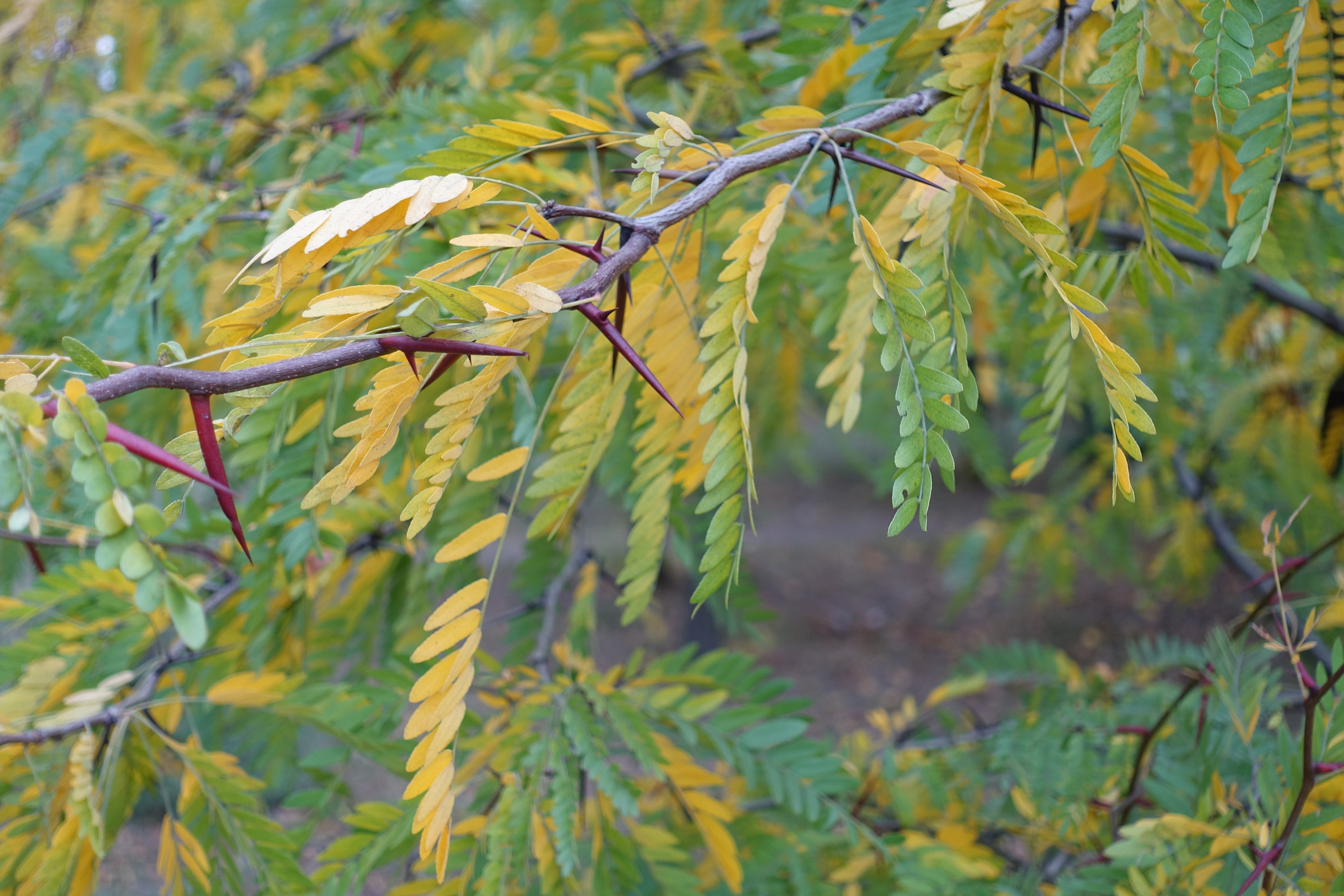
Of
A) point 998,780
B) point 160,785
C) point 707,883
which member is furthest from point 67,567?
point 998,780

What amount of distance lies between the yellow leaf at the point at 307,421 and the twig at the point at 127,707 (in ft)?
1.08

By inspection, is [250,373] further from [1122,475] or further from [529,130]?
[1122,475]

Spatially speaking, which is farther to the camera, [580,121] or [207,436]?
[580,121]

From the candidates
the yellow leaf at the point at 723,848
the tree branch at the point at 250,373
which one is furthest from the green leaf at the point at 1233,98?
the yellow leaf at the point at 723,848

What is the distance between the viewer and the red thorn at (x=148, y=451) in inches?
14.0

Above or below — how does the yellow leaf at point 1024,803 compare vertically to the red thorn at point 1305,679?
below

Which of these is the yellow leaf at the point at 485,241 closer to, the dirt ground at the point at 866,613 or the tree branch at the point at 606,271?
the tree branch at the point at 606,271

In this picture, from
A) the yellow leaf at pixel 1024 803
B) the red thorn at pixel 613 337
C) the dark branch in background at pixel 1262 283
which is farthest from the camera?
the dark branch in background at pixel 1262 283

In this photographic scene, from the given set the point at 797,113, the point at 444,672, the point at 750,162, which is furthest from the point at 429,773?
the point at 797,113

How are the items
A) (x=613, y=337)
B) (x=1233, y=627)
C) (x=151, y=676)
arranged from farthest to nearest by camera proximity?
(x=1233, y=627)
(x=151, y=676)
(x=613, y=337)

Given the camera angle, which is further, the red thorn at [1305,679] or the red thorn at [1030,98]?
the red thorn at [1305,679]

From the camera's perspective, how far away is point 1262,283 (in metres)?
1.59

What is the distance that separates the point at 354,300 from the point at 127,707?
2.37 feet

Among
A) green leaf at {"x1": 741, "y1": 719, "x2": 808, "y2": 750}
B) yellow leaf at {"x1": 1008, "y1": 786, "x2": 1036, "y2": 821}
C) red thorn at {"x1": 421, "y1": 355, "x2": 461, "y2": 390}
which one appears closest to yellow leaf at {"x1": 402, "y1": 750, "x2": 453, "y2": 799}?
red thorn at {"x1": 421, "y1": 355, "x2": 461, "y2": 390}
